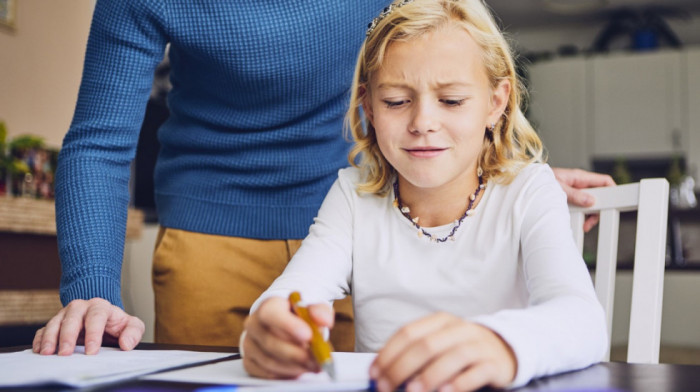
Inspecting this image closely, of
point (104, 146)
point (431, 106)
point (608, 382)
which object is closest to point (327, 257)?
point (431, 106)

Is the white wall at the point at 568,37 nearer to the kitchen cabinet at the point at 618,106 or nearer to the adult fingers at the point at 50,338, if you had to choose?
the kitchen cabinet at the point at 618,106

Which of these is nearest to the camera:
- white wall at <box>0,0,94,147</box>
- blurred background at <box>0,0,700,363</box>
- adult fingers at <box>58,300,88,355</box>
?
adult fingers at <box>58,300,88,355</box>

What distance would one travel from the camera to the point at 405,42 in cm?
101

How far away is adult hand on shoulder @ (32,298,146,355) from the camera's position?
2.65 feet

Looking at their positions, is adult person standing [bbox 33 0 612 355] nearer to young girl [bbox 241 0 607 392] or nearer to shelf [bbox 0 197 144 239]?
young girl [bbox 241 0 607 392]

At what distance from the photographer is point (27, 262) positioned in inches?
114

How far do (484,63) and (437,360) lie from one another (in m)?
0.62

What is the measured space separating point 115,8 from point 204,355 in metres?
0.57

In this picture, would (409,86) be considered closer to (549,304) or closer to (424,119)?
(424,119)

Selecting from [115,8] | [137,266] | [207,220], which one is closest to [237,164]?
[207,220]

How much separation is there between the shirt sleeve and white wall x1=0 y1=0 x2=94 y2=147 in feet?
A: 9.71

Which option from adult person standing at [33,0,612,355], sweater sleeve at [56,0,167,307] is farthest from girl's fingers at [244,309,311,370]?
adult person standing at [33,0,612,355]

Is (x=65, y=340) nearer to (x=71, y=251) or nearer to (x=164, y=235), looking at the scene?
(x=71, y=251)

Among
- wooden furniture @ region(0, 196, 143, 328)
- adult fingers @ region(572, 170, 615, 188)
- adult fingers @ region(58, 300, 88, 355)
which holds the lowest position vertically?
wooden furniture @ region(0, 196, 143, 328)
